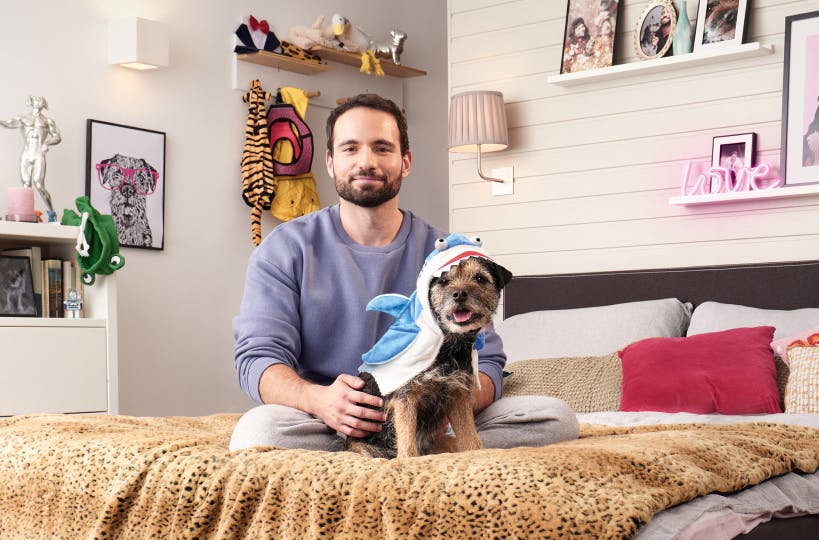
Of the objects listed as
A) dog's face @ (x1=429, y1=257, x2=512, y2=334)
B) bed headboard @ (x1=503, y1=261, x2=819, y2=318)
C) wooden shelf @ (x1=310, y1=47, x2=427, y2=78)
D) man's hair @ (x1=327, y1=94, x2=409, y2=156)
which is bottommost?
bed headboard @ (x1=503, y1=261, x2=819, y2=318)

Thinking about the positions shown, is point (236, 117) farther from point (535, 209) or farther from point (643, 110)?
point (643, 110)

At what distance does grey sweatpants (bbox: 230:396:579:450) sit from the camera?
1.79m

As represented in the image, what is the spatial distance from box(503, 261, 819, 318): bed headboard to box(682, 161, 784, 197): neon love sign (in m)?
0.29

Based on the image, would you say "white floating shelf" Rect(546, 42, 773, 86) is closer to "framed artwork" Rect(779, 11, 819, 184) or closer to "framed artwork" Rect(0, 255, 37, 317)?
"framed artwork" Rect(779, 11, 819, 184)

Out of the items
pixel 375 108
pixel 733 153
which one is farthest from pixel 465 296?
pixel 733 153

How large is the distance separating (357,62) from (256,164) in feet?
3.16

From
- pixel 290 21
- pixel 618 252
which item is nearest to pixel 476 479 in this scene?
pixel 618 252

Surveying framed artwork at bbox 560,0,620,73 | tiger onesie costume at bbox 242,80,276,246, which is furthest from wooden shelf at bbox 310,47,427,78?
framed artwork at bbox 560,0,620,73

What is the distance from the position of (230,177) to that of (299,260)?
2.87 m

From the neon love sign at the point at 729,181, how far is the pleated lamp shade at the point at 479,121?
0.81m

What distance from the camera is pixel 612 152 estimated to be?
4.02 meters

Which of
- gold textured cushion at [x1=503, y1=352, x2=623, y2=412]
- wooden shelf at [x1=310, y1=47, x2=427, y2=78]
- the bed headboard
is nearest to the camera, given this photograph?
gold textured cushion at [x1=503, y1=352, x2=623, y2=412]

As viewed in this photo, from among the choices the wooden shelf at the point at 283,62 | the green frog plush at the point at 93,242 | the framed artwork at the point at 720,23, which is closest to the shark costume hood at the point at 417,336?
the green frog plush at the point at 93,242

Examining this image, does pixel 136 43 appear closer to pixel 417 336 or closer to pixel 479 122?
pixel 479 122
